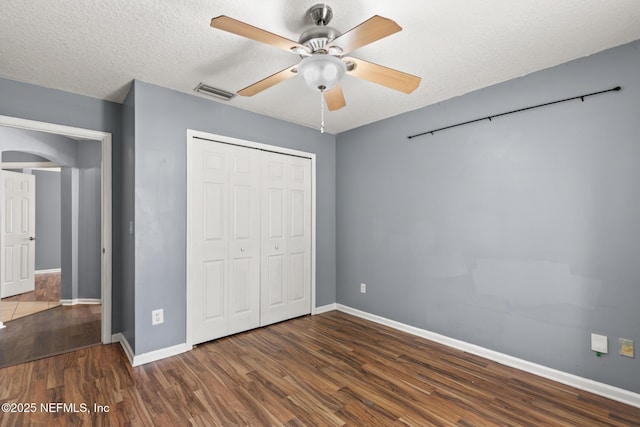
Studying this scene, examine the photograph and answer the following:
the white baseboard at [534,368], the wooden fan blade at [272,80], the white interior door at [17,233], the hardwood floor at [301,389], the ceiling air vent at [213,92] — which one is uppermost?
Answer: the ceiling air vent at [213,92]

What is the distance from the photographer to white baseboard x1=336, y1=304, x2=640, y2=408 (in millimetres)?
2090

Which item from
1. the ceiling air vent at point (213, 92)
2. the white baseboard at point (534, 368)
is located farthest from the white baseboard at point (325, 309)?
the ceiling air vent at point (213, 92)

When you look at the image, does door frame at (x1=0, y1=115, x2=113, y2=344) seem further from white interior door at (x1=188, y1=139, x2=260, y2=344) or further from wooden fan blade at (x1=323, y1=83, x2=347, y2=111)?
wooden fan blade at (x1=323, y1=83, x2=347, y2=111)

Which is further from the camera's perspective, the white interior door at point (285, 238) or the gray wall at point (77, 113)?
the white interior door at point (285, 238)

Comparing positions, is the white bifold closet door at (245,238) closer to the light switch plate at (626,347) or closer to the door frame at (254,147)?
the door frame at (254,147)

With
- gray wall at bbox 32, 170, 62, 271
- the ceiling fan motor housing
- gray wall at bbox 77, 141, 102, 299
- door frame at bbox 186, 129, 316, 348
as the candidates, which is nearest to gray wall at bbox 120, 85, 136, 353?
door frame at bbox 186, 129, 316, 348

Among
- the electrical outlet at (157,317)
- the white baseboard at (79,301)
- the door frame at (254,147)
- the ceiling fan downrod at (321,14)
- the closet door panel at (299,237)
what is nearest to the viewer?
the ceiling fan downrod at (321,14)

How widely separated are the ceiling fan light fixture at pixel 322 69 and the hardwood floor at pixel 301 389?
2.11 meters

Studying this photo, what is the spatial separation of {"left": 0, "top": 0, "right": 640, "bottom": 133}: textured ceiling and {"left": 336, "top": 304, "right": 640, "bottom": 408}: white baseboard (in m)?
2.42

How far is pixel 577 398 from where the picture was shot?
2.13 m

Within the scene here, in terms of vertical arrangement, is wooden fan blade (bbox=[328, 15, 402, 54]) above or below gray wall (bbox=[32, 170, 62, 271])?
above

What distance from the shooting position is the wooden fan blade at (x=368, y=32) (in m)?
1.41

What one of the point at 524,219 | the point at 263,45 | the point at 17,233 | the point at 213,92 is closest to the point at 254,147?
the point at 213,92

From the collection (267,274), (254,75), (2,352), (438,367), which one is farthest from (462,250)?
(2,352)
